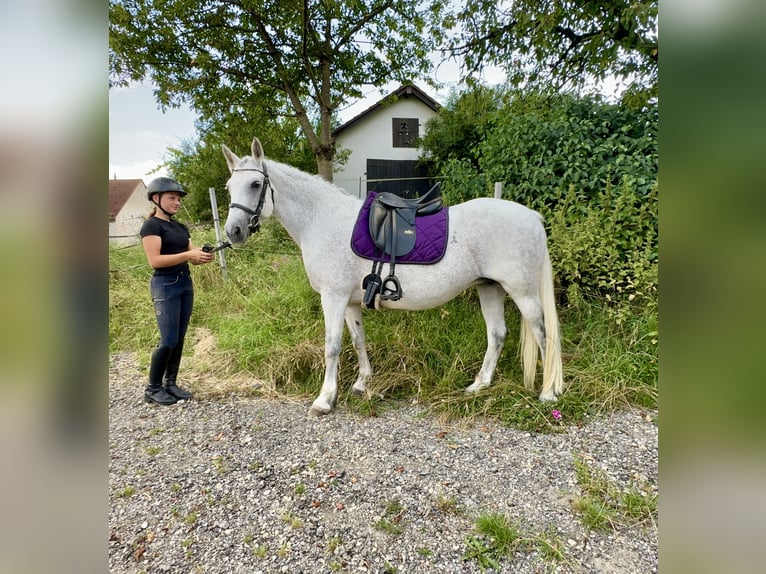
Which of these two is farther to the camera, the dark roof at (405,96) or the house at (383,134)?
the house at (383,134)

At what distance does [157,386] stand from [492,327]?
121 inches

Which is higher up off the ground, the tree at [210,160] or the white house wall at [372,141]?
the white house wall at [372,141]

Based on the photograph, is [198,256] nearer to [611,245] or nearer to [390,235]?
[390,235]

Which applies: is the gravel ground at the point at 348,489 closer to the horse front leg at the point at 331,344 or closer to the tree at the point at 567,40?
the horse front leg at the point at 331,344

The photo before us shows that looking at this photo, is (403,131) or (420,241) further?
(403,131)

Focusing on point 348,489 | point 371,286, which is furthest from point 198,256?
point 348,489

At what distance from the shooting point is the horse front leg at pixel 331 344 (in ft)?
9.35

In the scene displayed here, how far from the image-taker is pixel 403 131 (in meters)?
14.1

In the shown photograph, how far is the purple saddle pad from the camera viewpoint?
2.73 m

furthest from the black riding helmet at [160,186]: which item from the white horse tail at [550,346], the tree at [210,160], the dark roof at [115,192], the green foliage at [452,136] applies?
the green foliage at [452,136]

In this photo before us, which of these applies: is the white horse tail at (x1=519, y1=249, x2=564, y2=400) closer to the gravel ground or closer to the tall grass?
the tall grass
